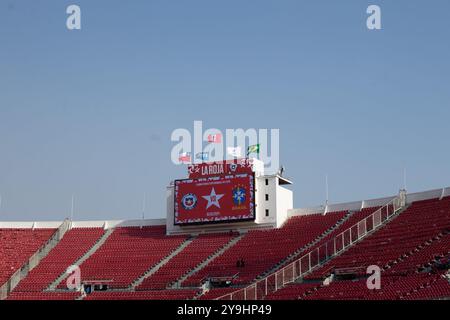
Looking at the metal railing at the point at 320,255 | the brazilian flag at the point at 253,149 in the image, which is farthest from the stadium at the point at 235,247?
the brazilian flag at the point at 253,149

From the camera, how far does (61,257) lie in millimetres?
53344

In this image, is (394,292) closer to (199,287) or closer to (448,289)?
(448,289)

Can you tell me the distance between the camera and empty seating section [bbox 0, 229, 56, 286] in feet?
169

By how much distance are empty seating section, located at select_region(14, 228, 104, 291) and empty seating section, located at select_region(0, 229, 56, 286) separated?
3.86 ft

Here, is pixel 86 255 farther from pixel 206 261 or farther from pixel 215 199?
pixel 215 199

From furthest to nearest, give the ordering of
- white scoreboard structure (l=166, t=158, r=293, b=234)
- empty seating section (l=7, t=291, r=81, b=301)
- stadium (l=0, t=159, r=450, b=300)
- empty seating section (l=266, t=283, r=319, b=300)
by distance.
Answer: white scoreboard structure (l=166, t=158, r=293, b=234) → empty seating section (l=7, t=291, r=81, b=301) → stadium (l=0, t=159, r=450, b=300) → empty seating section (l=266, t=283, r=319, b=300)

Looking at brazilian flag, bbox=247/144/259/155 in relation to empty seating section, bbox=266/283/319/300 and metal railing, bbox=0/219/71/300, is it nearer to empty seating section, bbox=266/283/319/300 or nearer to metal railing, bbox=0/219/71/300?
empty seating section, bbox=266/283/319/300

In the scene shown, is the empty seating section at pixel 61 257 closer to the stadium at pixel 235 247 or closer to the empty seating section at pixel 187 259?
the stadium at pixel 235 247

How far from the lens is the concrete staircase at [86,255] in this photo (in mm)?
49094

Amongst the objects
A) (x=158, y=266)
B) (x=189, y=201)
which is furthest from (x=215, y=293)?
(x=189, y=201)

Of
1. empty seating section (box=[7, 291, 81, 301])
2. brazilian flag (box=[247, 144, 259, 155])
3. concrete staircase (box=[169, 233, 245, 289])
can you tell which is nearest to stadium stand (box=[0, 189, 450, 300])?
empty seating section (box=[7, 291, 81, 301])

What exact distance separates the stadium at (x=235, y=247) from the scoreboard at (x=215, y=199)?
8cm
